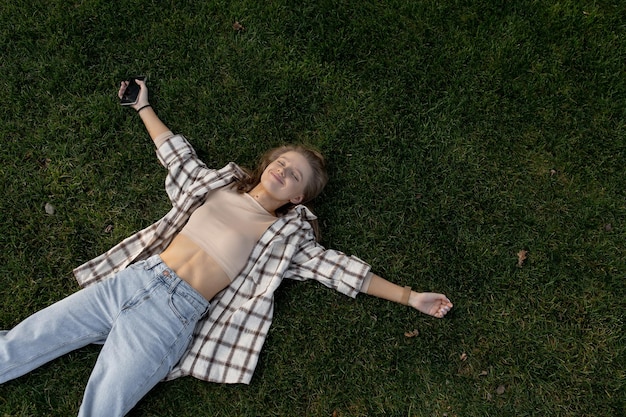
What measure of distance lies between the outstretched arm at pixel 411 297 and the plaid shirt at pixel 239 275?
0.15 metres

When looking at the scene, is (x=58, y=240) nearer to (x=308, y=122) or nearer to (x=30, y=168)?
(x=30, y=168)

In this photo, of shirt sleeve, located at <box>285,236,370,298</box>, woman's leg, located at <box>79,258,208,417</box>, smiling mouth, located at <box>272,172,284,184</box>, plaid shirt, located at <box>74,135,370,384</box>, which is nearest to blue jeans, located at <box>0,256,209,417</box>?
woman's leg, located at <box>79,258,208,417</box>

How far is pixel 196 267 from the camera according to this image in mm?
3748

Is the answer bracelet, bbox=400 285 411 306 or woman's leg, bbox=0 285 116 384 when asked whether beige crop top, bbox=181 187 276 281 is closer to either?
woman's leg, bbox=0 285 116 384

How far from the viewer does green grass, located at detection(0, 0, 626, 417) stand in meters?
3.88

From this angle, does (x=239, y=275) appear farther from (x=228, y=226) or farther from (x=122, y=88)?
(x=122, y=88)

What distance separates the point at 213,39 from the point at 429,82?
2082 mm

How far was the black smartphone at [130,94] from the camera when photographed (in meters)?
4.37

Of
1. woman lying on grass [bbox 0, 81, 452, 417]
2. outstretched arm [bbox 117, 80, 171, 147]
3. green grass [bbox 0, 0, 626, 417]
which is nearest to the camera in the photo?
woman lying on grass [bbox 0, 81, 452, 417]

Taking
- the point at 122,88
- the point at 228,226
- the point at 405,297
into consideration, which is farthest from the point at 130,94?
Answer: the point at 405,297

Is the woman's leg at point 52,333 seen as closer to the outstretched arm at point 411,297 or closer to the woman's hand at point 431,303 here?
the outstretched arm at point 411,297

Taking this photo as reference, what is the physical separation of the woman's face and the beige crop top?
221 mm

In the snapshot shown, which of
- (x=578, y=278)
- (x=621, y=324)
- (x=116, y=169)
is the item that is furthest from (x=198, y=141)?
(x=621, y=324)

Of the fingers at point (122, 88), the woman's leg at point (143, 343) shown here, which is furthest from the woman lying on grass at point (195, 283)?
the fingers at point (122, 88)
